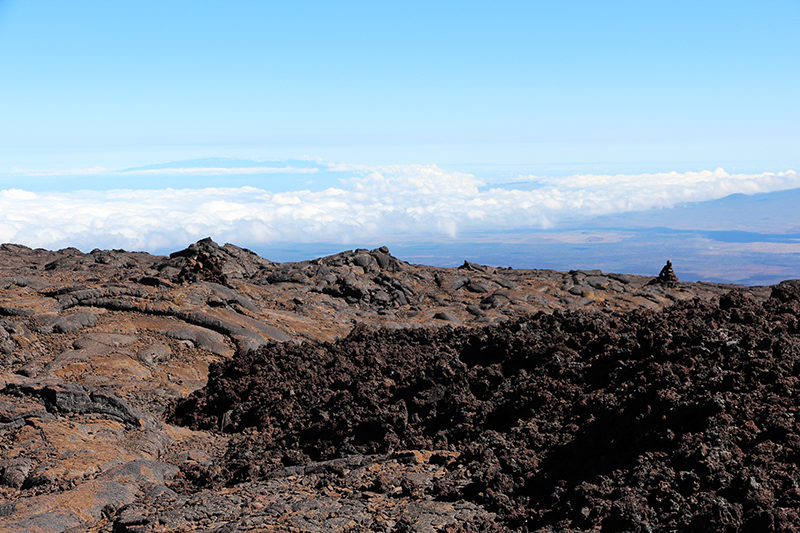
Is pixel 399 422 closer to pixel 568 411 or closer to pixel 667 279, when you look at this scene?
pixel 568 411

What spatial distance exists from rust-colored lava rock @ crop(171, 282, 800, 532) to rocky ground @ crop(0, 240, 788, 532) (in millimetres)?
31

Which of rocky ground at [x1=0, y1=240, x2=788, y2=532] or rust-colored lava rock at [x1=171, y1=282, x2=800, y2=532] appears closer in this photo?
rust-colored lava rock at [x1=171, y1=282, x2=800, y2=532]

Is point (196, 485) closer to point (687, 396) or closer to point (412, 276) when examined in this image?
point (687, 396)

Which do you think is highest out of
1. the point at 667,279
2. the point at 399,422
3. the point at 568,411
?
the point at 667,279

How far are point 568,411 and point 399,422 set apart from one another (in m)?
2.93

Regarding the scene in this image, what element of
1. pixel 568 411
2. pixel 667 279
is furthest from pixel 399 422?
pixel 667 279

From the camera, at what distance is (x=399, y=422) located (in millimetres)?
9914

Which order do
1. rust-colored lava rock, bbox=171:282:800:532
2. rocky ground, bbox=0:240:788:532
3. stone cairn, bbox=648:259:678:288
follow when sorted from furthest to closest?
stone cairn, bbox=648:259:678:288 → rocky ground, bbox=0:240:788:532 → rust-colored lava rock, bbox=171:282:800:532

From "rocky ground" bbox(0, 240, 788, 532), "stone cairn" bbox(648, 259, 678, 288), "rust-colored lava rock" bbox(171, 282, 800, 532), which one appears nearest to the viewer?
"rust-colored lava rock" bbox(171, 282, 800, 532)

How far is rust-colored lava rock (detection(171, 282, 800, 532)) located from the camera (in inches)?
233

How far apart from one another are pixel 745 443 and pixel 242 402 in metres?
10.0

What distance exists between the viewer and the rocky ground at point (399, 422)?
6273 mm

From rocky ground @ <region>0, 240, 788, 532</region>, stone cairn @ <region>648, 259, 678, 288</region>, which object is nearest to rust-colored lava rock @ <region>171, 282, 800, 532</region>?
rocky ground @ <region>0, 240, 788, 532</region>

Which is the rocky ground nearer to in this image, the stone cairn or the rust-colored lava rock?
the rust-colored lava rock
